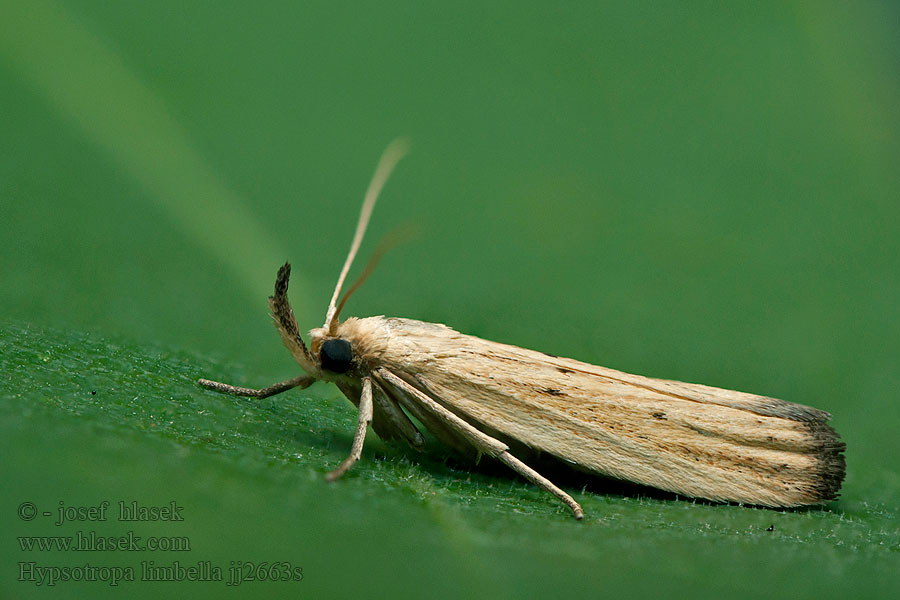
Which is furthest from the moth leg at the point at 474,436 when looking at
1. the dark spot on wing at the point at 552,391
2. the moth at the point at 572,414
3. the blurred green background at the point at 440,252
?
the dark spot on wing at the point at 552,391

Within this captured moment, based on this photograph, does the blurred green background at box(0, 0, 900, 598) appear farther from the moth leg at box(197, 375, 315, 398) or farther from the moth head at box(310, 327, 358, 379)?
the moth head at box(310, 327, 358, 379)

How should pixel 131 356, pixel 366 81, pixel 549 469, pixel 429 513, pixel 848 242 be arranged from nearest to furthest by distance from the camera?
pixel 429 513
pixel 131 356
pixel 549 469
pixel 848 242
pixel 366 81

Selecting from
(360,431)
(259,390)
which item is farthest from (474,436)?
(259,390)

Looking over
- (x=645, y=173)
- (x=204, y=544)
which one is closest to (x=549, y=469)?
(x=204, y=544)

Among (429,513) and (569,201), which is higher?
(569,201)

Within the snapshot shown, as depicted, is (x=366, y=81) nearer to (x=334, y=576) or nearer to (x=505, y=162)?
(x=505, y=162)

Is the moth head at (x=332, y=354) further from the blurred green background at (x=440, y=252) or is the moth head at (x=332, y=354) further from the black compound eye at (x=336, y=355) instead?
the blurred green background at (x=440, y=252)

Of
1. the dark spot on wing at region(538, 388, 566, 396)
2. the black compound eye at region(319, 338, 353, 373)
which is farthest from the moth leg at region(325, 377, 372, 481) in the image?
the dark spot on wing at region(538, 388, 566, 396)

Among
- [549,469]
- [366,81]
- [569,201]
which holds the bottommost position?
[549,469]
